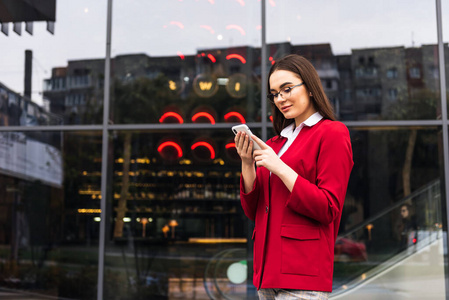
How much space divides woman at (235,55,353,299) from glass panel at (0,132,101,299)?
4.16 meters

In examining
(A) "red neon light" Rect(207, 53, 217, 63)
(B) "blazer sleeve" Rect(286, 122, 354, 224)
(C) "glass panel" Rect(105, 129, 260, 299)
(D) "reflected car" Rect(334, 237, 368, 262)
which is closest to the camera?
(B) "blazer sleeve" Rect(286, 122, 354, 224)

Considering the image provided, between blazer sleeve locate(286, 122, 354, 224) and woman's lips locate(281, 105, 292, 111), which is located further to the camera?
woman's lips locate(281, 105, 292, 111)

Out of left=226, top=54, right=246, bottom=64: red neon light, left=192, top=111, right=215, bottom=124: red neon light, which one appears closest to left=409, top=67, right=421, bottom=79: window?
left=226, top=54, right=246, bottom=64: red neon light

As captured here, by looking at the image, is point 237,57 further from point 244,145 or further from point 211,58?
point 244,145

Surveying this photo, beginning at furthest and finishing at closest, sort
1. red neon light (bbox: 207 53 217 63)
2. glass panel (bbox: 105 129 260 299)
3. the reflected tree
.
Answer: red neon light (bbox: 207 53 217 63), glass panel (bbox: 105 129 260 299), the reflected tree

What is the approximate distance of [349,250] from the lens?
213 inches

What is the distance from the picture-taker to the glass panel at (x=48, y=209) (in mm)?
5719

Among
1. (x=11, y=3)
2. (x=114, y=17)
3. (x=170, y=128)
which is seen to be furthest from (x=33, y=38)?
(x=170, y=128)

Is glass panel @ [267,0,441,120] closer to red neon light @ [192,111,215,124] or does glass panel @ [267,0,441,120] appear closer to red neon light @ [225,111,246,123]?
red neon light @ [225,111,246,123]

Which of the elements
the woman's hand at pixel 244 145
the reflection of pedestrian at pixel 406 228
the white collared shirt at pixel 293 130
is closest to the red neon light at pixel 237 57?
the reflection of pedestrian at pixel 406 228

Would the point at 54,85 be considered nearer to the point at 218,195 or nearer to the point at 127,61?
the point at 127,61

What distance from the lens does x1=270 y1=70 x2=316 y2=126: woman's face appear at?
5.88ft

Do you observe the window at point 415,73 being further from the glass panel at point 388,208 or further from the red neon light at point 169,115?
the red neon light at point 169,115

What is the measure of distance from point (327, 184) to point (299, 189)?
105mm
